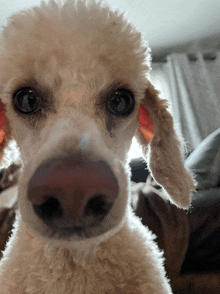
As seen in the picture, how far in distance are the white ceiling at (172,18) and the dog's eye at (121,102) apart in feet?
6.49

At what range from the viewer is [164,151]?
69 centimetres

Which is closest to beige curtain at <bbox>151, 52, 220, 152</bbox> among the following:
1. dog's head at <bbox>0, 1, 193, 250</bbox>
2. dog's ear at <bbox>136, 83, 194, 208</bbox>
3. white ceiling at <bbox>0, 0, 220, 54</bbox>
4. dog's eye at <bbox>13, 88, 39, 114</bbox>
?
white ceiling at <bbox>0, 0, 220, 54</bbox>

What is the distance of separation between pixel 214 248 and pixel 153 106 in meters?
0.67

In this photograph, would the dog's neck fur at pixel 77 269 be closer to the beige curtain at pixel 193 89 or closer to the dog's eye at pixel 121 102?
the dog's eye at pixel 121 102

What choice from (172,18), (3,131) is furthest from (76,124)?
(172,18)

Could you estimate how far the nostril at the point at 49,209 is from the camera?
12.3 inches

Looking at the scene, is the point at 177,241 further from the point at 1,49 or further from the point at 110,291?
the point at 1,49

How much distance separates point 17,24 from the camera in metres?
0.53

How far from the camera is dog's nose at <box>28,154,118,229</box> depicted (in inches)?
11.8

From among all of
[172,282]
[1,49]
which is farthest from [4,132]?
[172,282]

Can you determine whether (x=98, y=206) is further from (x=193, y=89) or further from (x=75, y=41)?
(x=193, y=89)

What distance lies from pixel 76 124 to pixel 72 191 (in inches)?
6.6

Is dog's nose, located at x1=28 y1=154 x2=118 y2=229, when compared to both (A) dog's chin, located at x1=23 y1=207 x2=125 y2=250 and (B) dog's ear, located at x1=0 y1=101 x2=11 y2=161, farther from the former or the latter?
(B) dog's ear, located at x1=0 y1=101 x2=11 y2=161

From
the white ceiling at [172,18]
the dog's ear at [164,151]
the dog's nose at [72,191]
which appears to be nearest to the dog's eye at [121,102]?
the dog's ear at [164,151]
